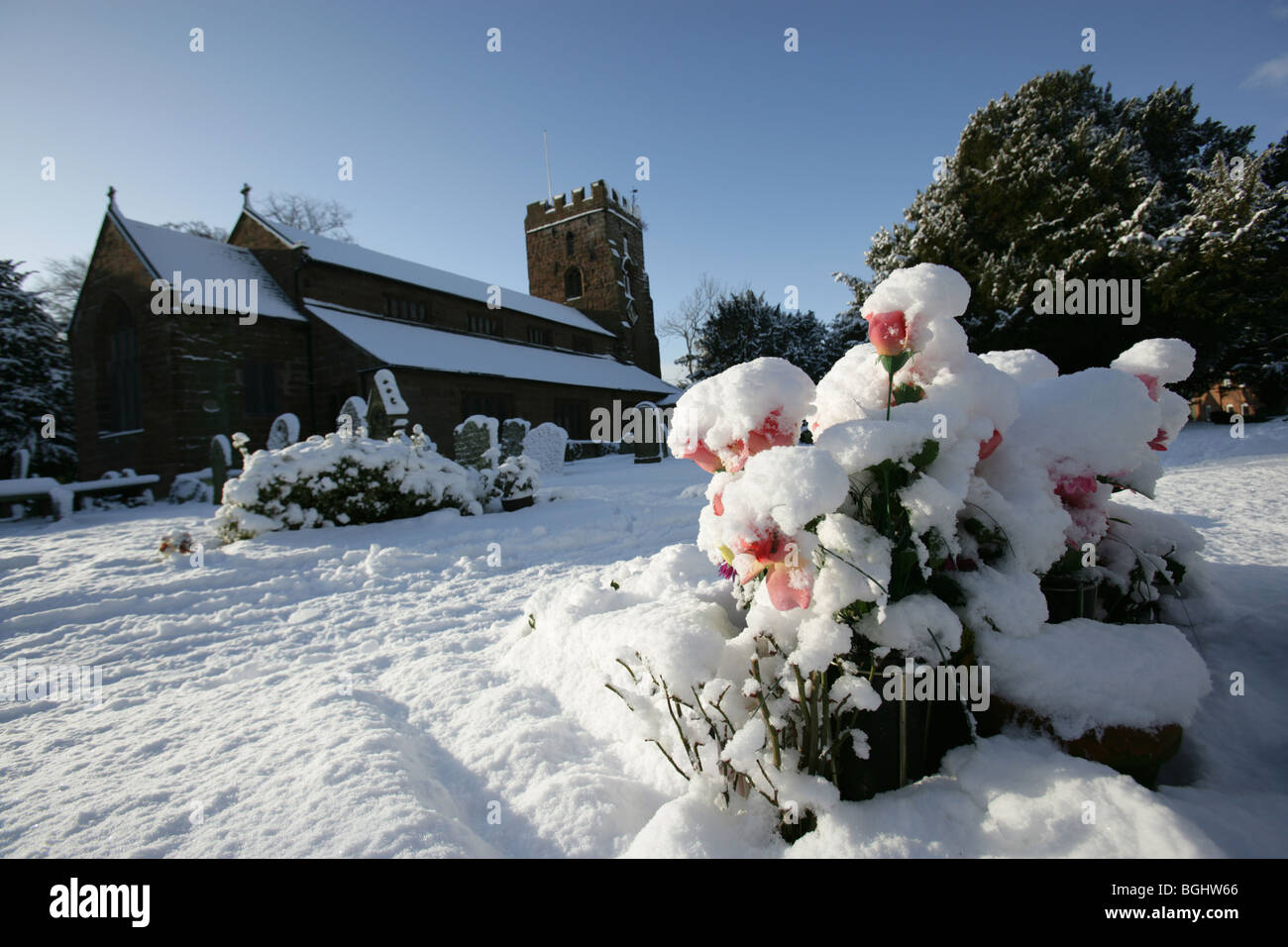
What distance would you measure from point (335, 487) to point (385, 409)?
311cm

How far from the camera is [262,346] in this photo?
15.9 m

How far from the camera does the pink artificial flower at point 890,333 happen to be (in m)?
1.60

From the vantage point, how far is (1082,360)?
14992mm

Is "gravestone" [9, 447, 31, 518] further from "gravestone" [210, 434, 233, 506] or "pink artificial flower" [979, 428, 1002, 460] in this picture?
"pink artificial flower" [979, 428, 1002, 460]

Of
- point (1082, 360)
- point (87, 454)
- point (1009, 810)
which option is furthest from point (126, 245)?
point (1082, 360)

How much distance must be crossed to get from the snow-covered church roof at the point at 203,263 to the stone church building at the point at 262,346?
5cm

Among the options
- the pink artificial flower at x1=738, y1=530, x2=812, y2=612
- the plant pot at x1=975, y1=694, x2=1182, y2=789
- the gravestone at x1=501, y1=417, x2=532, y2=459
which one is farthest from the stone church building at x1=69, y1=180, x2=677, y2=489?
the plant pot at x1=975, y1=694, x2=1182, y2=789

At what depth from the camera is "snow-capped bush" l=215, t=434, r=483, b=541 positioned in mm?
6773

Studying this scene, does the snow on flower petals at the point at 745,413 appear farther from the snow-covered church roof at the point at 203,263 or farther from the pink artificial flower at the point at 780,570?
the snow-covered church roof at the point at 203,263

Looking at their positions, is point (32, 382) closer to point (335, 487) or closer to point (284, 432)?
point (284, 432)

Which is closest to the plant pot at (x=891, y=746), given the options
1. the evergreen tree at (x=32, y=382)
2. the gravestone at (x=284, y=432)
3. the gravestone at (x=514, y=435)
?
the gravestone at (x=514, y=435)

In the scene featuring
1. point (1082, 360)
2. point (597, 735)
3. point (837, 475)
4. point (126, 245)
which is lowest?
point (597, 735)
